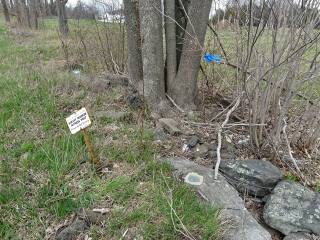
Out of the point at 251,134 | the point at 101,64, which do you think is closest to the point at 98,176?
the point at 251,134

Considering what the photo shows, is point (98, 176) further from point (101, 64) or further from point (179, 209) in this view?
point (101, 64)

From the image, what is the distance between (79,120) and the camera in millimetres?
1972

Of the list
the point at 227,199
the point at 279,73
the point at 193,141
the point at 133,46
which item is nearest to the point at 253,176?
the point at 227,199

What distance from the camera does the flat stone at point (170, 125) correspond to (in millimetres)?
2866

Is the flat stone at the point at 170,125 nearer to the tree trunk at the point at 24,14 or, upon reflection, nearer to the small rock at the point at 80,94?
the small rock at the point at 80,94

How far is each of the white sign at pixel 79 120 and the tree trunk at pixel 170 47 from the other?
1.63m

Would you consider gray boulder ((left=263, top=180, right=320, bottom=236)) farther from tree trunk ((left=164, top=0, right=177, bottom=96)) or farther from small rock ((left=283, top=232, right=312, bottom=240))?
tree trunk ((left=164, top=0, right=177, bottom=96))

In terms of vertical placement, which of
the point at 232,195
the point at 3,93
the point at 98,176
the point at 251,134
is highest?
the point at 3,93

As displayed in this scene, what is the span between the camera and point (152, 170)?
2.22m

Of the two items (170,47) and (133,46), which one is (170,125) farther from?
(133,46)

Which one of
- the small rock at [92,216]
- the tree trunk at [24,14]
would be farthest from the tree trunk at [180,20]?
the tree trunk at [24,14]

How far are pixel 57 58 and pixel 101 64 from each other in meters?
1.69

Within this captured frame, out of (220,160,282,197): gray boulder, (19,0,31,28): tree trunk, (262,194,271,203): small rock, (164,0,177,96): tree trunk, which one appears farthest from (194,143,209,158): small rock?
(19,0,31,28): tree trunk

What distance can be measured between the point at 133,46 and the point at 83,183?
2029 mm
